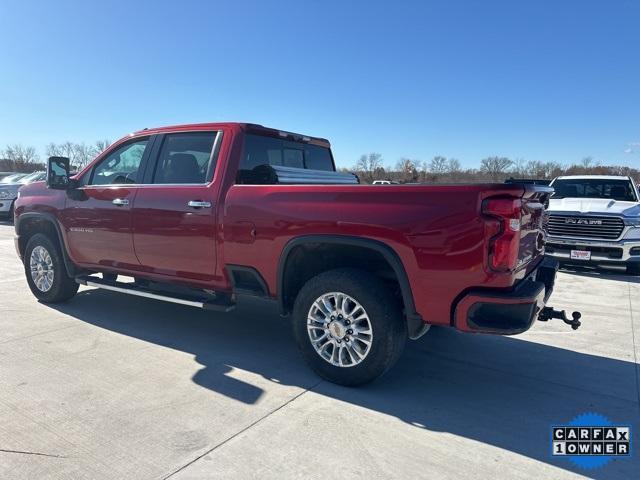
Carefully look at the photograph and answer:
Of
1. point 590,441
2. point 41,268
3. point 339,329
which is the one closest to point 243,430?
point 339,329

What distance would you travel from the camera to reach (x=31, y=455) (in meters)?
2.71

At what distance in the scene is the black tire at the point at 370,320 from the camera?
11.2 feet

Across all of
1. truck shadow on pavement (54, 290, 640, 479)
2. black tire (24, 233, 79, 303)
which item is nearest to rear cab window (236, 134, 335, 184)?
truck shadow on pavement (54, 290, 640, 479)

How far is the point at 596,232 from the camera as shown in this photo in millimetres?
8641

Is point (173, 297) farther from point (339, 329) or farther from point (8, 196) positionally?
point (8, 196)

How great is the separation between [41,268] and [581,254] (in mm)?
8571

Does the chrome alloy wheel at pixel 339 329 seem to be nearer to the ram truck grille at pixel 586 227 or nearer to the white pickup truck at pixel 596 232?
the white pickup truck at pixel 596 232

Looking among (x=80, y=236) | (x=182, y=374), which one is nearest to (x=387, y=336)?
(x=182, y=374)

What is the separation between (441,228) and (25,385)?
327 cm

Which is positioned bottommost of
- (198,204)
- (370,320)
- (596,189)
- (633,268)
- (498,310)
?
(633,268)

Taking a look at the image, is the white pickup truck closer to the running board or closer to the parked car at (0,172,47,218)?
the running board

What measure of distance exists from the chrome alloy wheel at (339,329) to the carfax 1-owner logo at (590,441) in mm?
1338

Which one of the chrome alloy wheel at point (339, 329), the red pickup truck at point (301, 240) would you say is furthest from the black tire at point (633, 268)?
the chrome alloy wheel at point (339, 329)

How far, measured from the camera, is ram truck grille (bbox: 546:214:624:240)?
27.8ft
